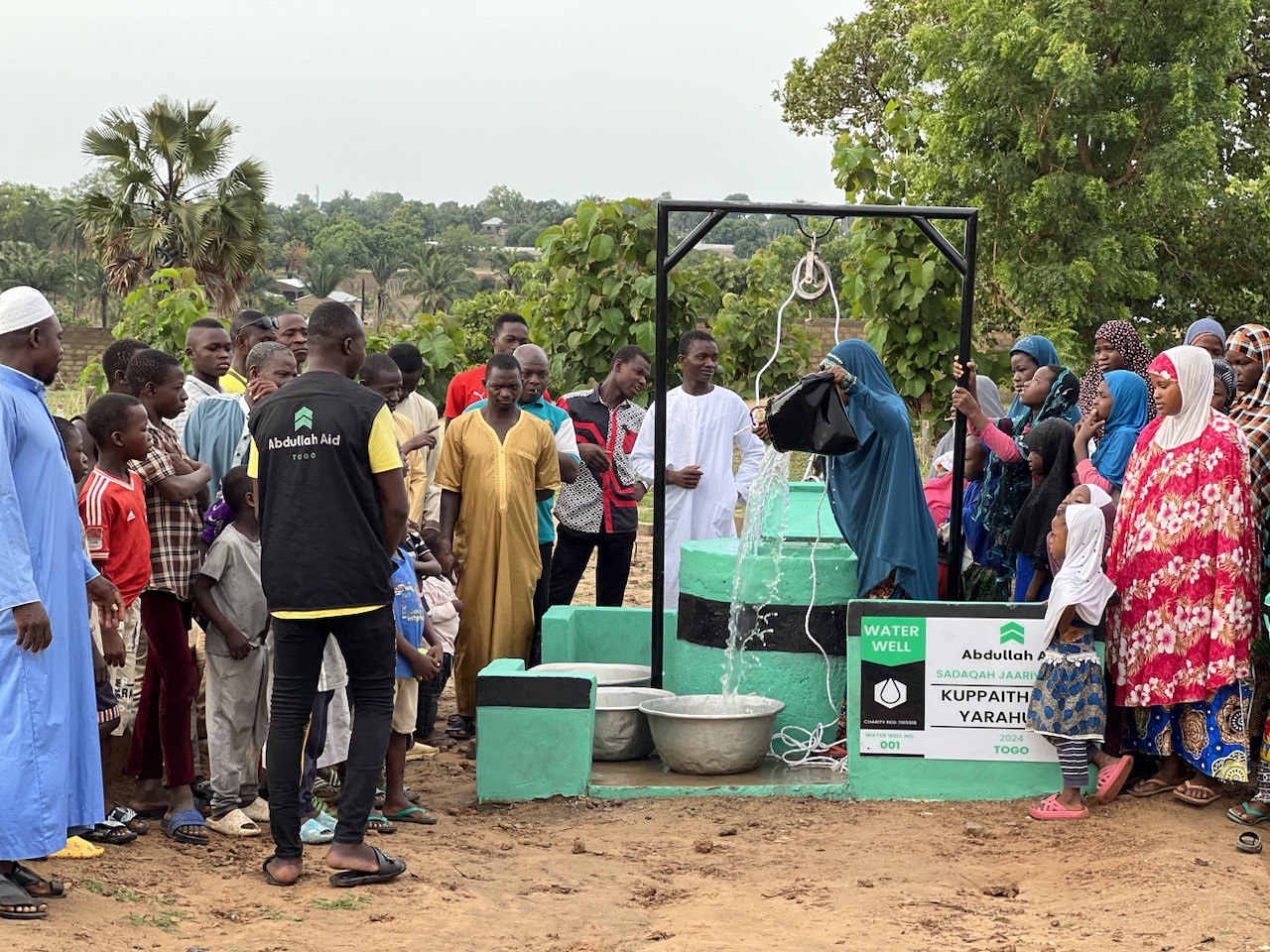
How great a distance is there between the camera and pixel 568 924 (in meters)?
4.60

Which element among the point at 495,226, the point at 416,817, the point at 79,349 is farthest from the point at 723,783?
the point at 495,226

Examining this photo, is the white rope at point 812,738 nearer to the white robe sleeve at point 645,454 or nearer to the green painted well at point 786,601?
the green painted well at point 786,601

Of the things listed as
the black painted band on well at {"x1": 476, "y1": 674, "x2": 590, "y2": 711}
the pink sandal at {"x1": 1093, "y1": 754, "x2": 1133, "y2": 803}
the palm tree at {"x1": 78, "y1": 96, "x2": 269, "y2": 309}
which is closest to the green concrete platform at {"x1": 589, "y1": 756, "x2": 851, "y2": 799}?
the black painted band on well at {"x1": 476, "y1": 674, "x2": 590, "y2": 711}

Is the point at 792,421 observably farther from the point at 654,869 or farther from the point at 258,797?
the point at 258,797

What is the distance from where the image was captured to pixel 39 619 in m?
4.23

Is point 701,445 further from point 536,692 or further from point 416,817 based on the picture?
point 416,817

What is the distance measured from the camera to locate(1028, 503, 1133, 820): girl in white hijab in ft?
18.9

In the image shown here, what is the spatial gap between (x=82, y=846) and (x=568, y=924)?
1.72 meters

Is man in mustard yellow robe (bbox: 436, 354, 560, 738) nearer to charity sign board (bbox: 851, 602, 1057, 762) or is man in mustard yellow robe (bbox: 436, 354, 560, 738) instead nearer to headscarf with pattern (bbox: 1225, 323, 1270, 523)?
charity sign board (bbox: 851, 602, 1057, 762)

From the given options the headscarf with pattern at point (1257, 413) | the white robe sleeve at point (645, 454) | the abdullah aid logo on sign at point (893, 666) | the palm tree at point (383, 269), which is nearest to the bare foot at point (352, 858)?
the abdullah aid logo on sign at point (893, 666)

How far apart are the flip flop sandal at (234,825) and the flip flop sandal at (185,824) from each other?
8cm

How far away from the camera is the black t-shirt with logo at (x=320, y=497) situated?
4617mm

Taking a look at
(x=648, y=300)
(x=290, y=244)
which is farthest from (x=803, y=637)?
(x=290, y=244)

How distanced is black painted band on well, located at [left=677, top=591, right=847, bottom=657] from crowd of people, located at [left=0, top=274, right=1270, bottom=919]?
0.37m
